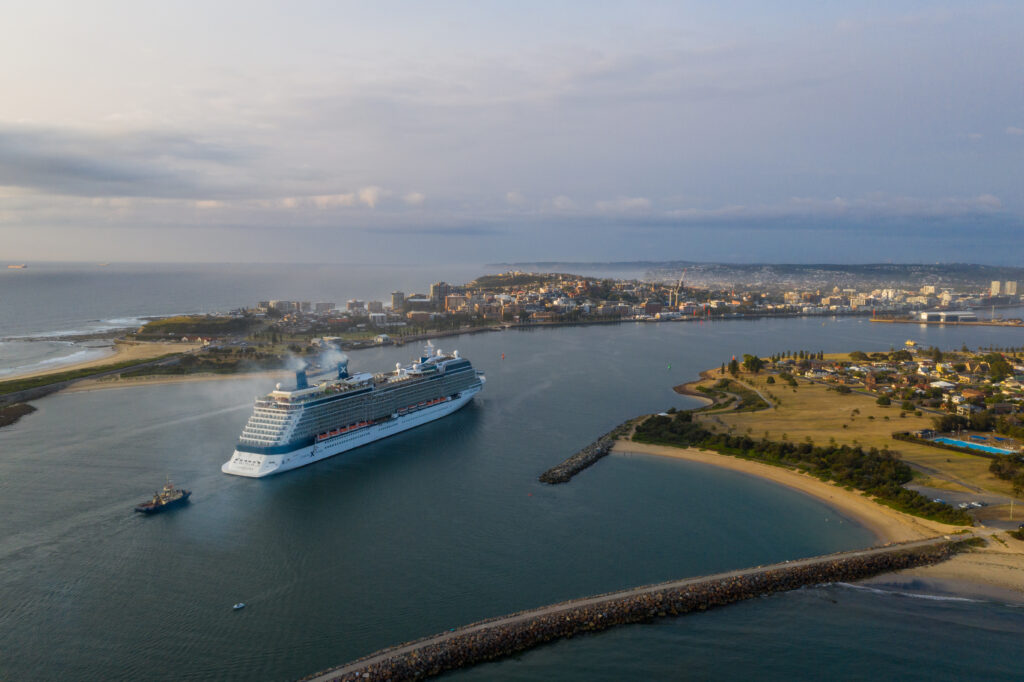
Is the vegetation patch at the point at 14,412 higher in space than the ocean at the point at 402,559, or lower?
higher

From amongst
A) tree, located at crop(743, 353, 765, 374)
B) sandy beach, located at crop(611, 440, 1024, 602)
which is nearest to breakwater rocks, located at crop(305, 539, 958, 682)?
sandy beach, located at crop(611, 440, 1024, 602)

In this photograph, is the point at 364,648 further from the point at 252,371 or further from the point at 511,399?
the point at 252,371

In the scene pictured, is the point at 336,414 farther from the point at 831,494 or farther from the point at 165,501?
the point at 831,494

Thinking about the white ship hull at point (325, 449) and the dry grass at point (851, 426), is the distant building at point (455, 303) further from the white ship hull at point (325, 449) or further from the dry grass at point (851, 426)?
the white ship hull at point (325, 449)

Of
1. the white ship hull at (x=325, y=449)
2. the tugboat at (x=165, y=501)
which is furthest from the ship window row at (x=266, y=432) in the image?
the tugboat at (x=165, y=501)

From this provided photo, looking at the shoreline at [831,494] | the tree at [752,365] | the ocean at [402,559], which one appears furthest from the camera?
the tree at [752,365]

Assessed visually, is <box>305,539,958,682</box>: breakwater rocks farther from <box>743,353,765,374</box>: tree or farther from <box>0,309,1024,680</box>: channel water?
<box>743,353,765,374</box>: tree
